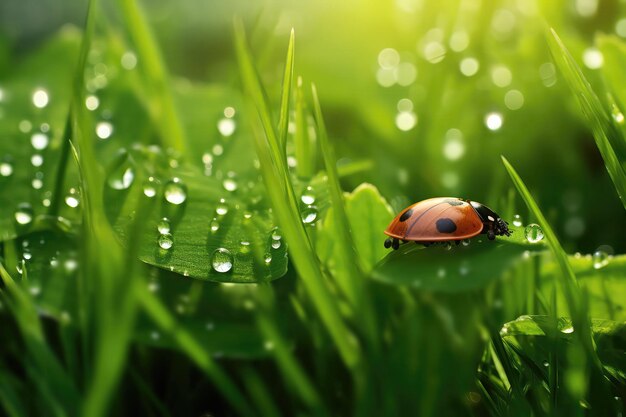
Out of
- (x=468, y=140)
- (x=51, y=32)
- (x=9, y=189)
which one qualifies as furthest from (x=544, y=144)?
(x=51, y=32)

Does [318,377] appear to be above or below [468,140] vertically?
below

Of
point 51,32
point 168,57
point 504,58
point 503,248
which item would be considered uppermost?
point 51,32

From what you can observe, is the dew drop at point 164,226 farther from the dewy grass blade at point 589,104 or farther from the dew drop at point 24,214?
the dewy grass blade at point 589,104

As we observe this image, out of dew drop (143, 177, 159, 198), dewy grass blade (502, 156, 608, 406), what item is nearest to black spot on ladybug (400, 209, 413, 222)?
dewy grass blade (502, 156, 608, 406)

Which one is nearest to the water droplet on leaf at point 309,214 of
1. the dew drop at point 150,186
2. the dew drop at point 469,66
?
the dew drop at point 150,186

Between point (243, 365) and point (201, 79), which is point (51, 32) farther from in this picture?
point (243, 365)

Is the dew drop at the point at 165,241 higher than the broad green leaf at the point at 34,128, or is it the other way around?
the broad green leaf at the point at 34,128
